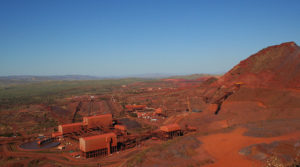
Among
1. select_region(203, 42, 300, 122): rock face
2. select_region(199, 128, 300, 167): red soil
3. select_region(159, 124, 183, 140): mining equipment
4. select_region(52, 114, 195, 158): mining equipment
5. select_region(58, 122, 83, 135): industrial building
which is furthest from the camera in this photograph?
select_region(58, 122, 83, 135): industrial building

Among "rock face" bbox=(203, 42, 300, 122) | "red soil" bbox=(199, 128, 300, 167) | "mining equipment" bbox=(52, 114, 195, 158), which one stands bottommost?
"mining equipment" bbox=(52, 114, 195, 158)

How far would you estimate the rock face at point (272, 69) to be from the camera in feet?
128

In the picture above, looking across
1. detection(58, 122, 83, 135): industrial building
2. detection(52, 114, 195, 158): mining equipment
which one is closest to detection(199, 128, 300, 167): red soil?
detection(52, 114, 195, 158): mining equipment

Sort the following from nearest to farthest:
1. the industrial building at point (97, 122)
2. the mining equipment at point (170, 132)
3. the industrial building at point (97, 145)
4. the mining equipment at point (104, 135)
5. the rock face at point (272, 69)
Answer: the industrial building at point (97, 145) → the mining equipment at point (104, 135) → the mining equipment at point (170, 132) → the rock face at point (272, 69) → the industrial building at point (97, 122)

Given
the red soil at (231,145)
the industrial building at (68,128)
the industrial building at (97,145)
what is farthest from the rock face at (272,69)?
the industrial building at (68,128)

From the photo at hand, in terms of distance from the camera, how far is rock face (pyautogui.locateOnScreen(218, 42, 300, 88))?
38925mm

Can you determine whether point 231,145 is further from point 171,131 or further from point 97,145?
point 97,145

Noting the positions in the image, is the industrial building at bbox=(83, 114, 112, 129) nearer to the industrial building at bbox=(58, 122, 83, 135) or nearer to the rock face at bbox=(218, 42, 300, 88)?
the industrial building at bbox=(58, 122, 83, 135)

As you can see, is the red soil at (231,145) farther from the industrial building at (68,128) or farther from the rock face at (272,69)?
the industrial building at (68,128)

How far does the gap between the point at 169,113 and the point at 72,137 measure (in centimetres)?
2533

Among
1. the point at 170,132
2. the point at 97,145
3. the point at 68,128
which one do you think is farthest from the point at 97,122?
the point at 170,132

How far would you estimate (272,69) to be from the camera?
4450 centimetres

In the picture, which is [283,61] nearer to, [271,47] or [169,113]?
[271,47]

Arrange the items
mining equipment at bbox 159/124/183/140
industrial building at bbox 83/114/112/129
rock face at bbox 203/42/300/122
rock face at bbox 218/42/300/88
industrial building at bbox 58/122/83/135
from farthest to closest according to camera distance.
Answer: industrial building at bbox 83/114/112/129, rock face at bbox 218/42/300/88, industrial building at bbox 58/122/83/135, rock face at bbox 203/42/300/122, mining equipment at bbox 159/124/183/140
